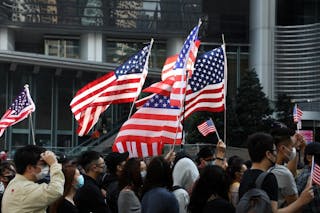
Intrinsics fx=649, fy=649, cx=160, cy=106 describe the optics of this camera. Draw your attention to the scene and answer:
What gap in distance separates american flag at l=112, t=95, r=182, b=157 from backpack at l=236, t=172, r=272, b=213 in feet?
15.4

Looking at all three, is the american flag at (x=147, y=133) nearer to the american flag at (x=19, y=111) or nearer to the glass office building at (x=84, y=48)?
the american flag at (x=19, y=111)

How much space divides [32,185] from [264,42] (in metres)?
42.7

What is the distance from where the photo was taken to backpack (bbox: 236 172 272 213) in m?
4.64

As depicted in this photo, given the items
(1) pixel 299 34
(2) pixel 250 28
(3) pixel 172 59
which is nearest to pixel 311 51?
(1) pixel 299 34

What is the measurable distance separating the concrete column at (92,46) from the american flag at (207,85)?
33380 millimetres

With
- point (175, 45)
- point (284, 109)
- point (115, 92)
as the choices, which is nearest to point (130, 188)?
point (115, 92)

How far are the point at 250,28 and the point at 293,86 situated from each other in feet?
19.4

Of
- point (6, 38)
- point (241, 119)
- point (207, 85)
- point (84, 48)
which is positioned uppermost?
point (6, 38)

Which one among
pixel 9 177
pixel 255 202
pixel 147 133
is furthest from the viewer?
pixel 147 133

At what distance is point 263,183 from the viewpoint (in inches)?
191

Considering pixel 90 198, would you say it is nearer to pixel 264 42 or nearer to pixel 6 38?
pixel 6 38

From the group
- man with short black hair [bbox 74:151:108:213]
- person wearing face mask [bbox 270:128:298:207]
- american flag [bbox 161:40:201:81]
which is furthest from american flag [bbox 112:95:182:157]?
person wearing face mask [bbox 270:128:298:207]

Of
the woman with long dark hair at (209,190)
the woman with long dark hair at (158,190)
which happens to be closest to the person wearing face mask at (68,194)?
the woman with long dark hair at (158,190)

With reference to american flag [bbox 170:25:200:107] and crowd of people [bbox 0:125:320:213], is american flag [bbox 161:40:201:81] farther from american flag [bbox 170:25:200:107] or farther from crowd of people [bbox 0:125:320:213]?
crowd of people [bbox 0:125:320:213]
